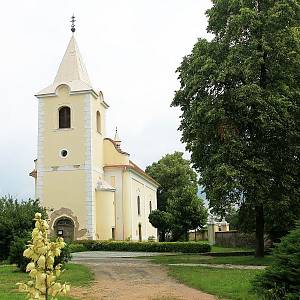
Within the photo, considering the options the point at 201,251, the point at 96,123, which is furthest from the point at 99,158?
A: the point at 201,251

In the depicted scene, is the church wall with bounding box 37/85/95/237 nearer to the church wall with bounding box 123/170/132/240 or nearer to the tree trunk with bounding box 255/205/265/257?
the church wall with bounding box 123/170/132/240

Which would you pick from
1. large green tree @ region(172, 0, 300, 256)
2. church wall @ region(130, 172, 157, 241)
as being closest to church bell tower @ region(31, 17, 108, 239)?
church wall @ region(130, 172, 157, 241)

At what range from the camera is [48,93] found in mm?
42625

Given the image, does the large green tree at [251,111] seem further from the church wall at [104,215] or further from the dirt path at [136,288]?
the church wall at [104,215]

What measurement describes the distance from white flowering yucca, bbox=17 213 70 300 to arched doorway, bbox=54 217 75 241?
36383mm

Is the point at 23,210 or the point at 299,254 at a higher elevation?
the point at 23,210

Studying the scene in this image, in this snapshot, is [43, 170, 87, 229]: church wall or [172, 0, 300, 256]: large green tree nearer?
[172, 0, 300, 256]: large green tree

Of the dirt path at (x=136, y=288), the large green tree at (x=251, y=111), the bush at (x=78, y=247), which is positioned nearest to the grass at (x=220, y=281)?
the dirt path at (x=136, y=288)

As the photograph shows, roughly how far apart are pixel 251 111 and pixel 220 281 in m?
9.51

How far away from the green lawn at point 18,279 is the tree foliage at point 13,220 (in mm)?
4291

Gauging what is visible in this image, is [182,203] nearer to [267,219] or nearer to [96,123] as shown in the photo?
[96,123]

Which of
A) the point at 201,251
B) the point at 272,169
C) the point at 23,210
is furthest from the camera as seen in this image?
the point at 201,251

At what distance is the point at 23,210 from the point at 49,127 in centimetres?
1797

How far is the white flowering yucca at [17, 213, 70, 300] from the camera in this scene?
418cm
